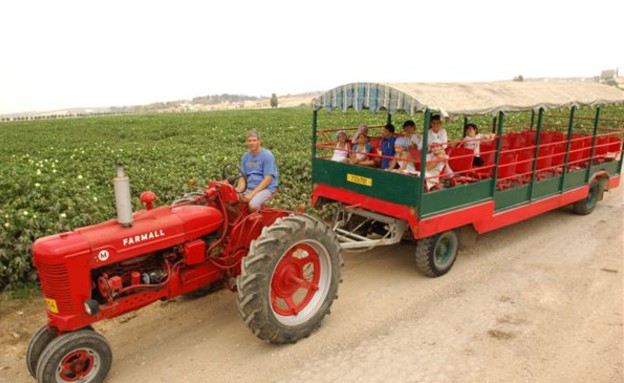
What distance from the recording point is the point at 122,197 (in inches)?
154

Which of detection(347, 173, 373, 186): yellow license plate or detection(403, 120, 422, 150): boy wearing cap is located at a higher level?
detection(403, 120, 422, 150): boy wearing cap

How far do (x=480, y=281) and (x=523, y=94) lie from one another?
2.85 metres

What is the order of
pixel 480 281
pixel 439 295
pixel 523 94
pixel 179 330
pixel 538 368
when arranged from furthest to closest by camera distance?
pixel 523 94, pixel 480 281, pixel 439 295, pixel 179 330, pixel 538 368

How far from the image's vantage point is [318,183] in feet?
23.4

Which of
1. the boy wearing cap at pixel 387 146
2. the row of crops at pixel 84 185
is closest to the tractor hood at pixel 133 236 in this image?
the row of crops at pixel 84 185

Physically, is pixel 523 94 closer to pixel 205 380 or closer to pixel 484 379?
pixel 484 379

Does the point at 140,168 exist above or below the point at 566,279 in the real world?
above

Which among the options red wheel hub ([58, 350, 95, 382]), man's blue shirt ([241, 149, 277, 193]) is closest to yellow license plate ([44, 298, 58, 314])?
red wheel hub ([58, 350, 95, 382])

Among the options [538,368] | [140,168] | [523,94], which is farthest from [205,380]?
[140,168]

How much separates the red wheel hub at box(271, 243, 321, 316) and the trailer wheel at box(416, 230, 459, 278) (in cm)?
168

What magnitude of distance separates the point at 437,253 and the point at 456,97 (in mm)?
2037

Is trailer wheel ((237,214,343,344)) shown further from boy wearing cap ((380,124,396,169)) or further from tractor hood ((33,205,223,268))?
boy wearing cap ((380,124,396,169))

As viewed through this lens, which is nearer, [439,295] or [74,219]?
[439,295]

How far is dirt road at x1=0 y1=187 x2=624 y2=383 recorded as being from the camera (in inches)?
162
